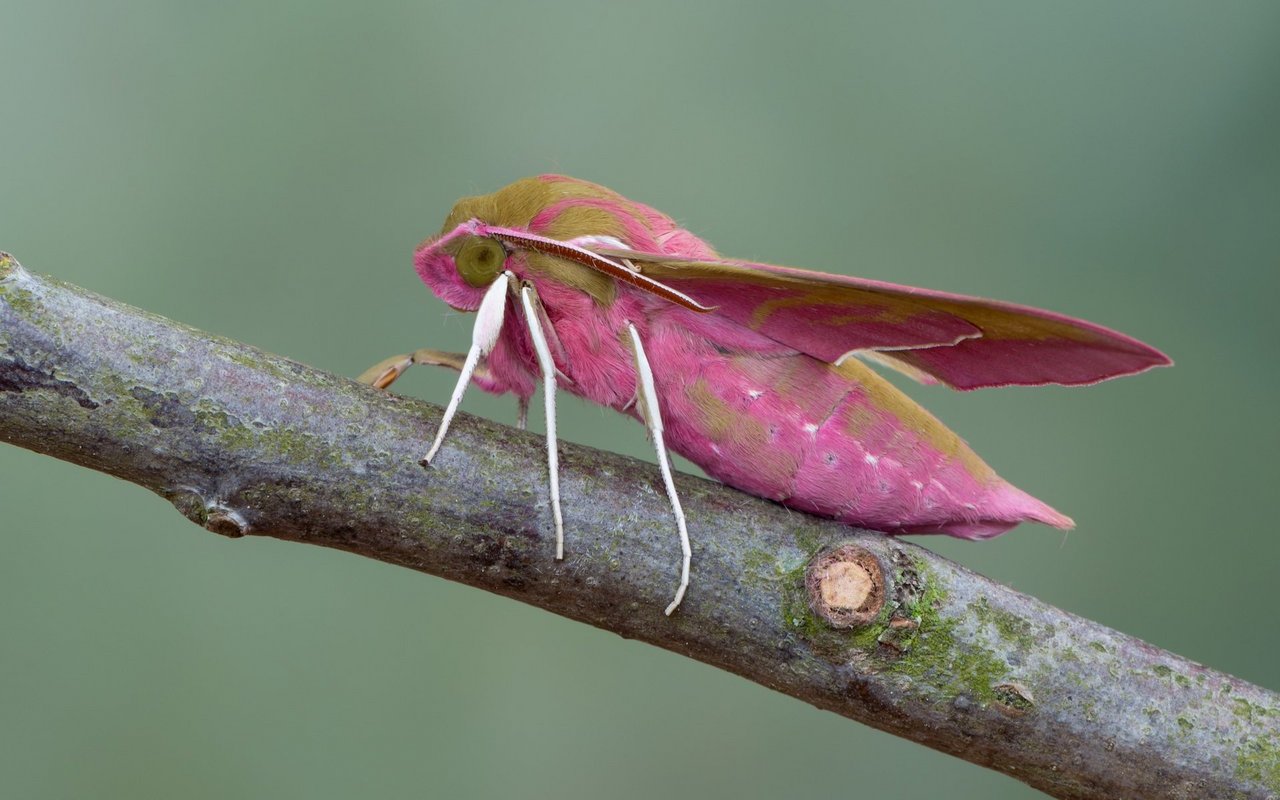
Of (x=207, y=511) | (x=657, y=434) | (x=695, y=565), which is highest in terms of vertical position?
(x=657, y=434)

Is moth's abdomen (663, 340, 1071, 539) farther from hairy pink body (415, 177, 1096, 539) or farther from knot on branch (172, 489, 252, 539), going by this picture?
knot on branch (172, 489, 252, 539)

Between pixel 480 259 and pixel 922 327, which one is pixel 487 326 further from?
pixel 922 327

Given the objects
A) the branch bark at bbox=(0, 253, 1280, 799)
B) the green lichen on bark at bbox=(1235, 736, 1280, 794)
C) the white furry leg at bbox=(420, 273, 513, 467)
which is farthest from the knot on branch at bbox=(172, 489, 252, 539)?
the green lichen on bark at bbox=(1235, 736, 1280, 794)

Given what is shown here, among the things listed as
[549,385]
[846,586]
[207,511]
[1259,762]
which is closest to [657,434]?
[549,385]

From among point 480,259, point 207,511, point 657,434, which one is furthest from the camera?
point 480,259

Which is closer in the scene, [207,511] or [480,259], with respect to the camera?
[207,511]

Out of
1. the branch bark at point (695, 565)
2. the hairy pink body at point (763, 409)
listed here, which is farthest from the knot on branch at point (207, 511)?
the hairy pink body at point (763, 409)

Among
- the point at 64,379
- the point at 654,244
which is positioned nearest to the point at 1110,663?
the point at 654,244

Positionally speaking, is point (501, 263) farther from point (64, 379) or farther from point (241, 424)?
point (64, 379)
